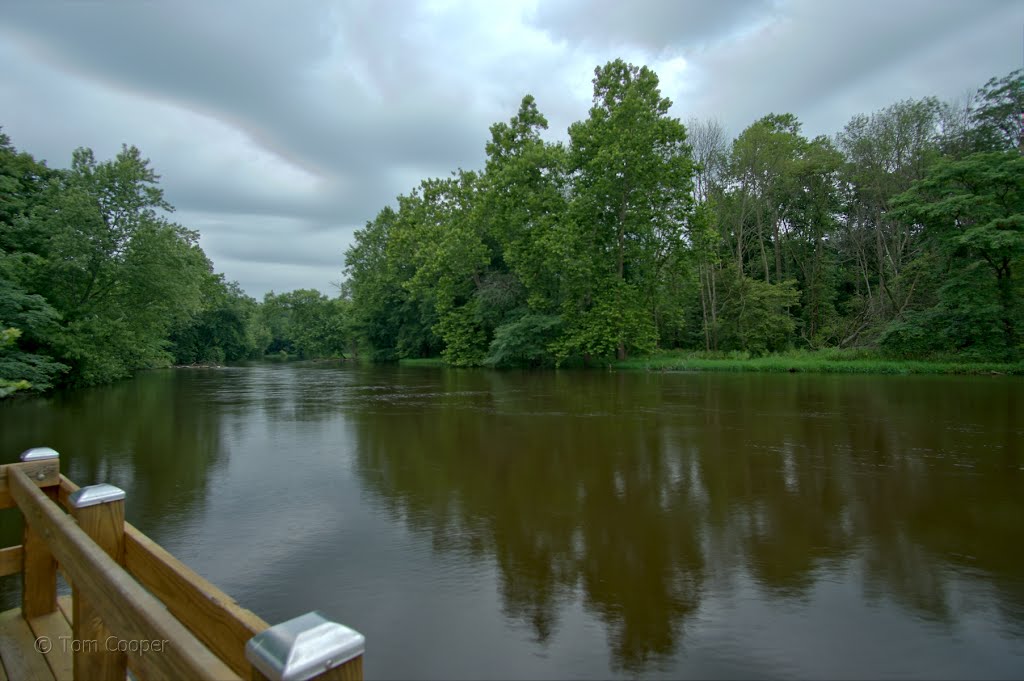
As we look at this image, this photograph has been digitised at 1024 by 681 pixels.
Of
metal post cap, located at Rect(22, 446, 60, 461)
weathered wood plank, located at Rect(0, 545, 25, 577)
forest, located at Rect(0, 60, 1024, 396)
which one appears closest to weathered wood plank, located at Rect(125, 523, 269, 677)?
metal post cap, located at Rect(22, 446, 60, 461)

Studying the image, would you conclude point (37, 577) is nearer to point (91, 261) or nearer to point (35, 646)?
point (35, 646)

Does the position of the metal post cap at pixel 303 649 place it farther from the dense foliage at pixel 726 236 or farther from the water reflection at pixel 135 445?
the dense foliage at pixel 726 236

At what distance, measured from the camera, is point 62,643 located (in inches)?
97.8

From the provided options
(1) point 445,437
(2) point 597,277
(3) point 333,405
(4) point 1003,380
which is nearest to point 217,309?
(2) point 597,277

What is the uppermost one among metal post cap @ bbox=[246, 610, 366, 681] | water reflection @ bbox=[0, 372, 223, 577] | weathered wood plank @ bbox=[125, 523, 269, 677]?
metal post cap @ bbox=[246, 610, 366, 681]

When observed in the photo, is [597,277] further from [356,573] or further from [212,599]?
[212,599]

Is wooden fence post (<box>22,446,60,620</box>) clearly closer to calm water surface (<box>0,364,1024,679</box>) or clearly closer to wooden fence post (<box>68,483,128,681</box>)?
wooden fence post (<box>68,483,128,681</box>)

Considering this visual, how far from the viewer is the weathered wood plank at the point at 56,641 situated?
226 centimetres

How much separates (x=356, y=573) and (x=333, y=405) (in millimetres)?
11452

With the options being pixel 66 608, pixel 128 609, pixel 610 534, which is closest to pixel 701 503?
pixel 610 534

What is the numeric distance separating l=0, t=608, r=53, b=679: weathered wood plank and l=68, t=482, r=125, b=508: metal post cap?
2.41 feet

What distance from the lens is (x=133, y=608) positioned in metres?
1.25

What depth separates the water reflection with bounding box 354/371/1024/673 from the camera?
3953 mm

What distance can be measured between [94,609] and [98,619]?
0.43 m
